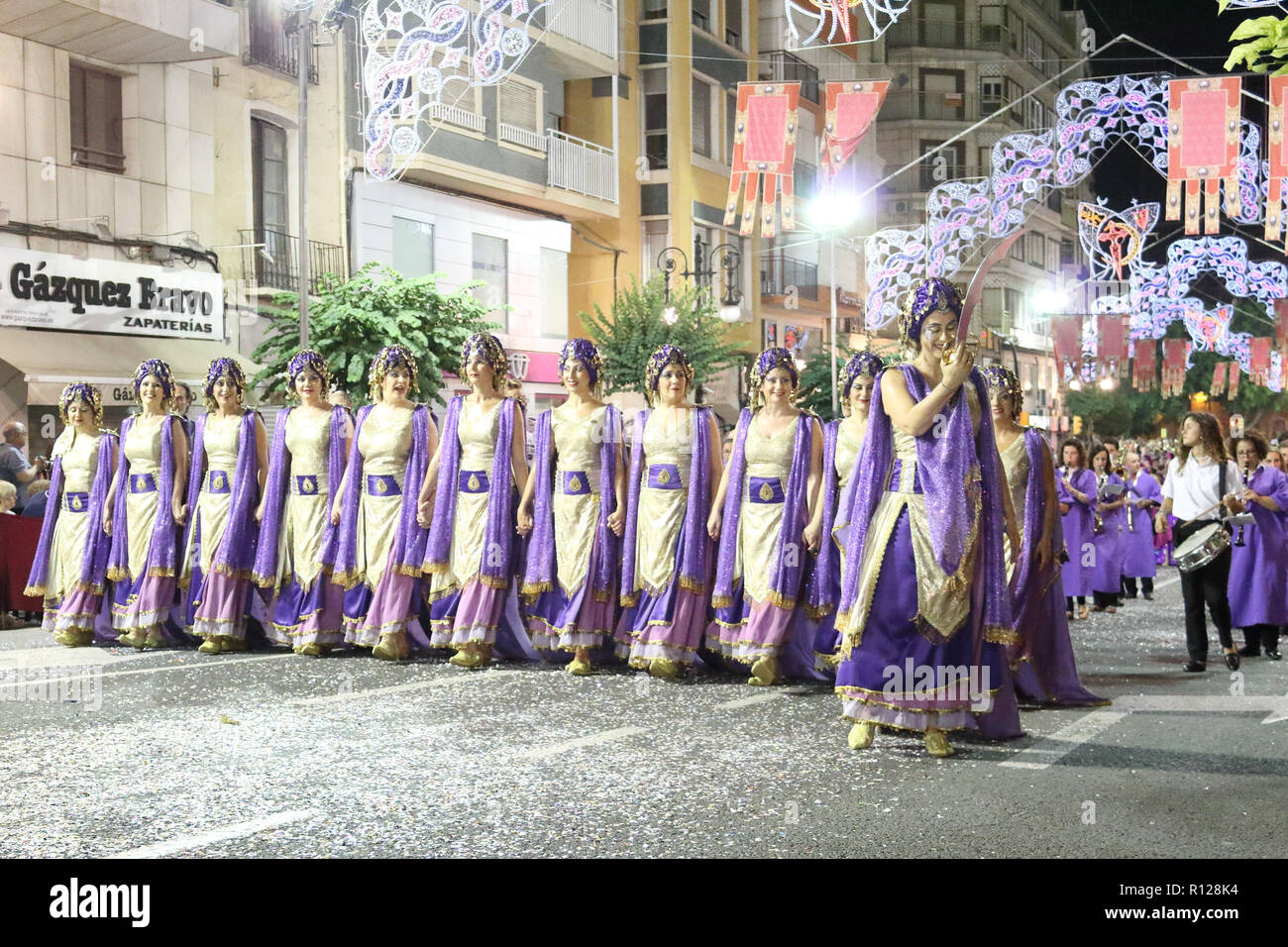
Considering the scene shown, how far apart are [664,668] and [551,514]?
1.32m

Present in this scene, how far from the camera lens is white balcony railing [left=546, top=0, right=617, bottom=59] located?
90.4 ft

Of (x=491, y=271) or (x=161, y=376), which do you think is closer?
(x=161, y=376)

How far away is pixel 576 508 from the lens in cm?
970

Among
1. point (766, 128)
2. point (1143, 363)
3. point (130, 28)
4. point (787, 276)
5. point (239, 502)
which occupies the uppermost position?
point (130, 28)

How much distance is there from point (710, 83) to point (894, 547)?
28.5 meters

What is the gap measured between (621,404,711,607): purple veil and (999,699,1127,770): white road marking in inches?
95.7

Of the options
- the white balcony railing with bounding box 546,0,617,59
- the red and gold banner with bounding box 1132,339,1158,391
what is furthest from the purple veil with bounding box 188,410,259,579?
the red and gold banner with bounding box 1132,339,1158,391

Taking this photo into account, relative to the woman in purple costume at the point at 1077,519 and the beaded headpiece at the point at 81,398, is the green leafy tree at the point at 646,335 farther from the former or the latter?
the beaded headpiece at the point at 81,398

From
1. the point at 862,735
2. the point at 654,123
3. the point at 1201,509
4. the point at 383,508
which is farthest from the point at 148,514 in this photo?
the point at 654,123

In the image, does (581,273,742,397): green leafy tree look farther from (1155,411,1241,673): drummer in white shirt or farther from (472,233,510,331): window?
(1155,411,1241,673): drummer in white shirt

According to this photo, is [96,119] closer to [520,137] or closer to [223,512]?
[520,137]

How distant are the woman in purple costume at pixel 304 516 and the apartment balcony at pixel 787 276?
1115 inches

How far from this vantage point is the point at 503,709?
7.91 meters

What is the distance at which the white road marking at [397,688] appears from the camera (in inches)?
321
